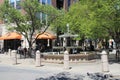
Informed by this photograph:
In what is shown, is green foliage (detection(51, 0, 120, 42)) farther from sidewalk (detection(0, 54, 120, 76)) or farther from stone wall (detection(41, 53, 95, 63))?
sidewalk (detection(0, 54, 120, 76))

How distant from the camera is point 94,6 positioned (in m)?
25.3

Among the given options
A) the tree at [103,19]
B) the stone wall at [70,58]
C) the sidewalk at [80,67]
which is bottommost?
the sidewalk at [80,67]

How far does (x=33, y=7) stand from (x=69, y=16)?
8.08 m

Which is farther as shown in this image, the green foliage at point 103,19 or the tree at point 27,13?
the tree at point 27,13

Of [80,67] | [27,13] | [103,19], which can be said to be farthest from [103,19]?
[27,13]

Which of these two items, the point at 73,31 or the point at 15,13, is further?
the point at 73,31

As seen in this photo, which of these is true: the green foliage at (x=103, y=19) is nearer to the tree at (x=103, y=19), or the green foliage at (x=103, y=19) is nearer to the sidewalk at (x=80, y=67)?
the tree at (x=103, y=19)

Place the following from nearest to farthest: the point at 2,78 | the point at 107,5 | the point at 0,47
A: the point at 2,78, the point at 107,5, the point at 0,47

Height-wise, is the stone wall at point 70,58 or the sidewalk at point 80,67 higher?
the stone wall at point 70,58

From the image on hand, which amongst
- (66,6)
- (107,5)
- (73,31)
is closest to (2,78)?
(107,5)

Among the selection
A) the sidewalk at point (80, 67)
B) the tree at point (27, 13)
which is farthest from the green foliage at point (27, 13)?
the sidewalk at point (80, 67)

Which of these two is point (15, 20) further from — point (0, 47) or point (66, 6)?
point (66, 6)

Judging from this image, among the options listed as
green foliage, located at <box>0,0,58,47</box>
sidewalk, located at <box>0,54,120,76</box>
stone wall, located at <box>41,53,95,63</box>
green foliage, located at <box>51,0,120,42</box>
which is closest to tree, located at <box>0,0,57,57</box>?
green foliage, located at <box>0,0,58,47</box>

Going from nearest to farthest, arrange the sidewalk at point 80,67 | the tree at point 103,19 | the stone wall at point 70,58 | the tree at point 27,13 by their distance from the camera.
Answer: the sidewalk at point 80,67 → the tree at point 103,19 → the stone wall at point 70,58 → the tree at point 27,13
